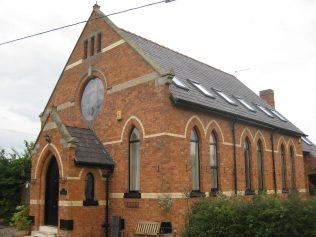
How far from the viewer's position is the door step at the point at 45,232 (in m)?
15.2

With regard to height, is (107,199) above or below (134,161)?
below

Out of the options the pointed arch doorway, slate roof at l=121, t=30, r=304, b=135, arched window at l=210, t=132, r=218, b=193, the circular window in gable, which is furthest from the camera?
the circular window in gable

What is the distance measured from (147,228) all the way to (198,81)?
8941mm

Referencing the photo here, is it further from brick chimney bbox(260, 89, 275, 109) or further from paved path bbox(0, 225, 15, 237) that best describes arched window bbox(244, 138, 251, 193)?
brick chimney bbox(260, 89, 275, 109)

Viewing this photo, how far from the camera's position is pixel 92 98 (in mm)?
18250

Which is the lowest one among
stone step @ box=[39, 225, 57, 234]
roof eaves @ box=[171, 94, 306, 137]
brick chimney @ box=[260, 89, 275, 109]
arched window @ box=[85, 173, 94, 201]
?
stone step @ box=[39, 225, 57, 234]

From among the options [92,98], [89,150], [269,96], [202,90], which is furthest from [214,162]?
[269,96]

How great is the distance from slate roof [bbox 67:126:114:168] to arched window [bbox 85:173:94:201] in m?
0.58

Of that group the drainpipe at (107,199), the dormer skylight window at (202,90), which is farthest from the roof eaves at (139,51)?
the drainpipe at (107,199)

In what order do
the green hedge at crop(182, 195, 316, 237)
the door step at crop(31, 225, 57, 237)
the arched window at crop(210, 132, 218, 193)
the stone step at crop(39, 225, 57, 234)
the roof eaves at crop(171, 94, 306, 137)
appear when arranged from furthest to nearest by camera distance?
the arched window at crop(210, 132, 218, 193), the stone step at crop(39, 225, 57, 234), the door step at crop(31, 225, 57, 237), the roof eaves at crop(171, 94, 306, 137), the green hedge at crop(182, 195, 316, 237)

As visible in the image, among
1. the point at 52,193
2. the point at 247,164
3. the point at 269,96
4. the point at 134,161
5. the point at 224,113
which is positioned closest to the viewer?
the point at 134,161

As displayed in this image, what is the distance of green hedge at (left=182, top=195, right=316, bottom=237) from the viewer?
380 inches

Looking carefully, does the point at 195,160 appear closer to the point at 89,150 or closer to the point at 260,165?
the point at 89,150

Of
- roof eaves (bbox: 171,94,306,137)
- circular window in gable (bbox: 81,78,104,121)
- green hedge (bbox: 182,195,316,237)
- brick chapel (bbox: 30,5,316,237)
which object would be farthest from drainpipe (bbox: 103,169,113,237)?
green hedge (bbox: 182,195,316,237)
